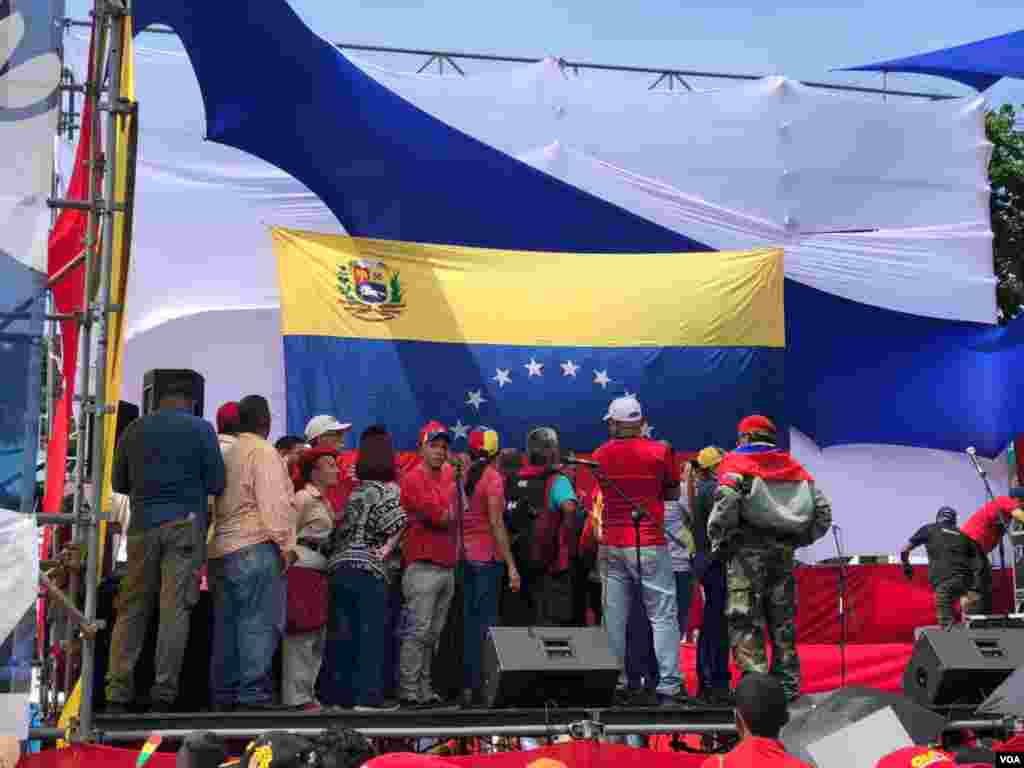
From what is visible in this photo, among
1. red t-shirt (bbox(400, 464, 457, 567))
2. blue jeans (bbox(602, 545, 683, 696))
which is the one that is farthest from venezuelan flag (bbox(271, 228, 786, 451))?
blue jeans (bbox(602, 545, 683, 696))

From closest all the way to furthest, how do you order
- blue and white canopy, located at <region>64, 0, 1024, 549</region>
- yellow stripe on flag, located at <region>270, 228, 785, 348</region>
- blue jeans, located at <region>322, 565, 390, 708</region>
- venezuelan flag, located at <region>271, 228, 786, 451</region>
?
1. blue jeans, located at <region>322, 565, 390, 708</region>
2. yellow stripe on flag, located at <region>270, 228, 785, 348</region>
3. venezuelan flag, located at <region>271, 228, 786, 451</region>
4. blue and white canopy, located at <region>64, 0, 1024, 549</region>

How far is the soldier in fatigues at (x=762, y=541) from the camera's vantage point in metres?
8.29

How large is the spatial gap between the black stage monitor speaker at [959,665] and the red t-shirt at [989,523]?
6086mm

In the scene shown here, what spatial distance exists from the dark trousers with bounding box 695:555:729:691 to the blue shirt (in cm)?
336

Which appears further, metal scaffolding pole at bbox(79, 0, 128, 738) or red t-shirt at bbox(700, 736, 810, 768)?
metal scaffolding pole at bbox(79, 0, 128, 738)

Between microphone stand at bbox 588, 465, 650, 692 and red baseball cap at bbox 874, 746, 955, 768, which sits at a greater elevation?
microphone stand at bbox 588, 465, 650, 692

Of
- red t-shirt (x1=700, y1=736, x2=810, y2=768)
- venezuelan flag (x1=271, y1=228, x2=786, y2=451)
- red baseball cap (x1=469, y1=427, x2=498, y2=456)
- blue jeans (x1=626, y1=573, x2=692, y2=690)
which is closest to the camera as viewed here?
red t-shirt (x1=700, y1=736, x2=810, y2=768)

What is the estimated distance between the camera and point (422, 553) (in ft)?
27.4

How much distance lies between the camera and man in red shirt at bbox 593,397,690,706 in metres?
8.46

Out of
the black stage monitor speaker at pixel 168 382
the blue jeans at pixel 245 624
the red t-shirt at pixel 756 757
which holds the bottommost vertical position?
the red t-shirt at pixel 756 757

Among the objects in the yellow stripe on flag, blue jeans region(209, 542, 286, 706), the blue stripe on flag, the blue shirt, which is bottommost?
blue jeans region(209, 542, 286, 706)

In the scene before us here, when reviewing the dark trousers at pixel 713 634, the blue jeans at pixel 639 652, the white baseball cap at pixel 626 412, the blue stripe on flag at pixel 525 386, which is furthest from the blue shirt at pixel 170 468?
the blue stripe on flag at pixel 525 386

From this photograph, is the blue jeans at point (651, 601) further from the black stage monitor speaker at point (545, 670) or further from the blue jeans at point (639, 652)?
the black stage monitor speaker at point (545, 670)

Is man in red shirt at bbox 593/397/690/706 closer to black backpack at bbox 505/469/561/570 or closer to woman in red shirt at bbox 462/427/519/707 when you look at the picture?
woman in red shirt at bbox 462/427/519/707
